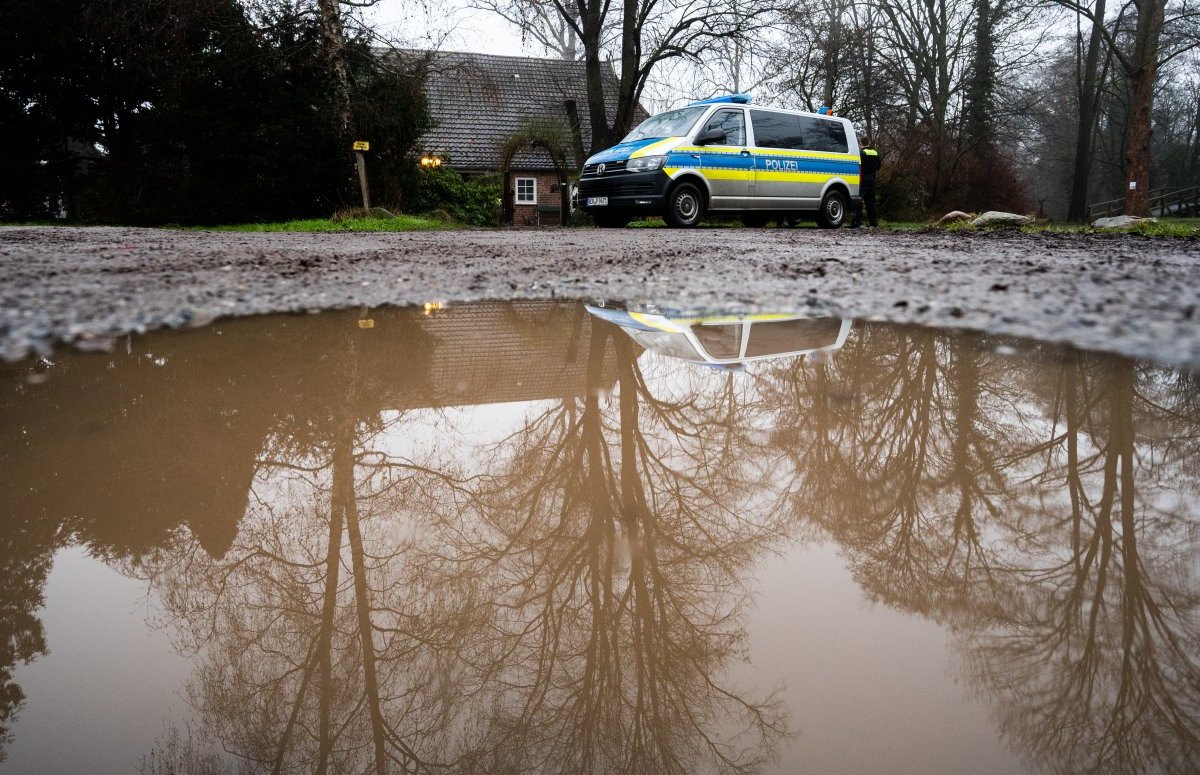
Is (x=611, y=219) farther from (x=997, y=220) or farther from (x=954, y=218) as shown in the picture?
(x=954, y=218)

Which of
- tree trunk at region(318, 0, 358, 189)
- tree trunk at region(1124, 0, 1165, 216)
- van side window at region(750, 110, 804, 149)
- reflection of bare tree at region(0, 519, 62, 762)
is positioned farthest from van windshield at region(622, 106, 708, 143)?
tree trunk at region(1124, 0, 1165, 216)

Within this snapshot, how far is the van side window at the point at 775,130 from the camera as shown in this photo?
11.7 m

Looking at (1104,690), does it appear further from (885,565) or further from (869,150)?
(869,150)

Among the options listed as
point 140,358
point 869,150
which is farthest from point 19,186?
point 140,358

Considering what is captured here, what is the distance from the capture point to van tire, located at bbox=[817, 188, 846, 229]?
1296 centimetres

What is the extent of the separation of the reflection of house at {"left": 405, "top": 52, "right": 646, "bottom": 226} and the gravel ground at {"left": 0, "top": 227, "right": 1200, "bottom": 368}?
18945 mm

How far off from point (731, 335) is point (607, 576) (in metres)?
1.57

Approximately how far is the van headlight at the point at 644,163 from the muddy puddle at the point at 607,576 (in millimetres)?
9237

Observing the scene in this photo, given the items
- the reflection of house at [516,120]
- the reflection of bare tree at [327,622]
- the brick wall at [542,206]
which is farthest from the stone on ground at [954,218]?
the reflection of bare tree at [327,622]

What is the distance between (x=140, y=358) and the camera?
7.36 ft

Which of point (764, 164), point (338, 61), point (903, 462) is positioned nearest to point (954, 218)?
point (764, 164)

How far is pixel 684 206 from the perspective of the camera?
36.6 ft

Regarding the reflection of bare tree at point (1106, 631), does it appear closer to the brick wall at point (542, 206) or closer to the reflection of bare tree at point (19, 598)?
the reflection of bare tree at point (19, 598)

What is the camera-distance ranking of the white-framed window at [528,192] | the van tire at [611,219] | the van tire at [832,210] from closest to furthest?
the van tire at [611,219] → the van tire at [832,210] → the white-framed window at [528,192]
